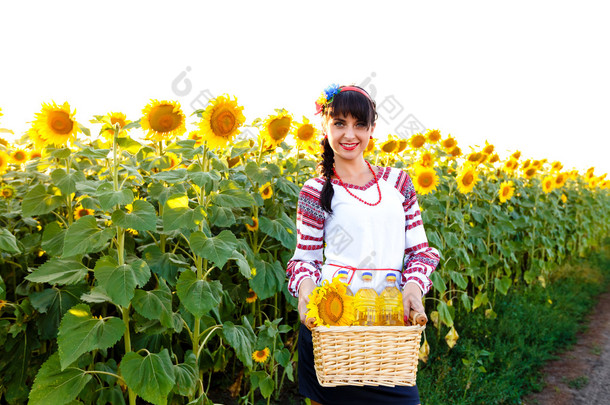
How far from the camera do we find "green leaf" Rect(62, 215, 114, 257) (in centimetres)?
209

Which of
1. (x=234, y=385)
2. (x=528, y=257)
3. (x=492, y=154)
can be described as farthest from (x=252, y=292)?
(x=528, y=257)

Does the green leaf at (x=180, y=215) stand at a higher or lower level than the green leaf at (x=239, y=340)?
higher

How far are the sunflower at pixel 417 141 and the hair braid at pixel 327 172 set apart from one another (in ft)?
9.12

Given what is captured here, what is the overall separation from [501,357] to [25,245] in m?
3.66

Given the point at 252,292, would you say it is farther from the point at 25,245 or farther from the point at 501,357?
the point at 501,357

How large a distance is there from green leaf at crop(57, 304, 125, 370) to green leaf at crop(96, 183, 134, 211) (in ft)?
1.52

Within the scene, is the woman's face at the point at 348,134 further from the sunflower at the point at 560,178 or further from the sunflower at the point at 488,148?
the sunflower at the point at 560,178

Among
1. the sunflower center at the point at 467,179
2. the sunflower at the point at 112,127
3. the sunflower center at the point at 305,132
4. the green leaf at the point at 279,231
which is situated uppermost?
the sunflower center at the point at 305,132

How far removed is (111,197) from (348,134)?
0.97 meters

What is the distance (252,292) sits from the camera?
3195mm

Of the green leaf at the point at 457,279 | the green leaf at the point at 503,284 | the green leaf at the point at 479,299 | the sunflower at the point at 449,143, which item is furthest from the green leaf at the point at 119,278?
the green leaf at the point at 503,284

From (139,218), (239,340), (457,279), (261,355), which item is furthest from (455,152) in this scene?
(139,218)

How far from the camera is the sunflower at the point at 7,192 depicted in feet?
9.41

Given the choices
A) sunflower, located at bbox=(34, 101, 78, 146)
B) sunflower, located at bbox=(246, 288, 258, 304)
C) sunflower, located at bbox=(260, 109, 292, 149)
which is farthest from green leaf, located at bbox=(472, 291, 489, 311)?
sunflower, located at bbox=(34, 101, 78, 146)
